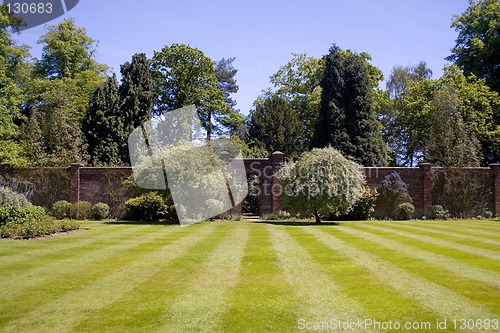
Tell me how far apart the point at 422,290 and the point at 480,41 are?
34401 mm

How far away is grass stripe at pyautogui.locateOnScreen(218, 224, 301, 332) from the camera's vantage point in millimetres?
5702

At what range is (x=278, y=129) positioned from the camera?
36.9 m

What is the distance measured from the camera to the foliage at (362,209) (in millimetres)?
23000

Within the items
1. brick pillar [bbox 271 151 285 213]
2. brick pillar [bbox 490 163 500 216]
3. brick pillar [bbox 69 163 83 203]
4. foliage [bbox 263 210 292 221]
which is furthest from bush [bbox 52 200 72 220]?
brick pillar [bbox 490 163 500 216]

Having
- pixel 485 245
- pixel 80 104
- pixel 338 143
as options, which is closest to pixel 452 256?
pixel 485 245

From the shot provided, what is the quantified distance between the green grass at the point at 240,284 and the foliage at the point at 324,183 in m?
7.09

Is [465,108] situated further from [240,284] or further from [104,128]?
[240,284]

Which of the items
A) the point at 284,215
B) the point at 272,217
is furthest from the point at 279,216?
the point at 272,217

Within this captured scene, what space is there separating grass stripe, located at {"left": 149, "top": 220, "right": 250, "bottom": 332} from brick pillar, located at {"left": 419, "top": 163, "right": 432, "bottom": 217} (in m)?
17.5

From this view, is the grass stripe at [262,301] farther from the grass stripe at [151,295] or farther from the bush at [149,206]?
the bush at [149,206]

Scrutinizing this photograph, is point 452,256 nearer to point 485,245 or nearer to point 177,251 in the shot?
point 485,245

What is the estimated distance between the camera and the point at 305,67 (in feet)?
135

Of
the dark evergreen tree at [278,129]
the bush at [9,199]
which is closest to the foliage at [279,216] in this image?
the bush at [9,199]

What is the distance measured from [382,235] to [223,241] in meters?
4.97
